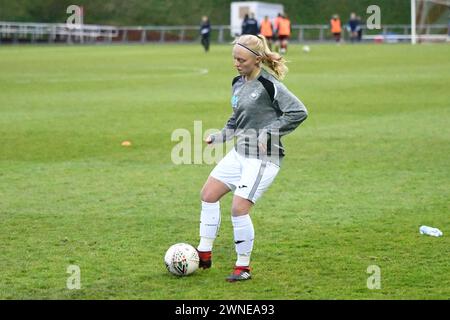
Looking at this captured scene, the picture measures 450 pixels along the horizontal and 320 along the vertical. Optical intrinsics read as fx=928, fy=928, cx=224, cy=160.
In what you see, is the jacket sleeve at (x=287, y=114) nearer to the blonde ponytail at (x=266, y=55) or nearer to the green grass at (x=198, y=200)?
the blonde ponytail at (x=266, y=55)

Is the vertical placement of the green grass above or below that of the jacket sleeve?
below

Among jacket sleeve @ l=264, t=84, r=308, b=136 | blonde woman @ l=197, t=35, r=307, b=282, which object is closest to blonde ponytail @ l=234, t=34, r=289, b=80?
blonde woman @ l=197, t=35, r=307, b=282

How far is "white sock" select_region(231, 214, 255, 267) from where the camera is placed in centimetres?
784

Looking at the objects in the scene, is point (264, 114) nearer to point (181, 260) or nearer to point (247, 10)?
point (181, 260)

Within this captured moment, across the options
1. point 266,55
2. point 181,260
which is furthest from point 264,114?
point 181,260

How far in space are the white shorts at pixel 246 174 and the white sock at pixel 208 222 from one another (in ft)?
0.79

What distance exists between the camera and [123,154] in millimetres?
15484

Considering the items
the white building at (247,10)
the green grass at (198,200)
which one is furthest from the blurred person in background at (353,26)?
the green grass at (198,200)

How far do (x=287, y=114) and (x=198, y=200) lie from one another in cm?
420

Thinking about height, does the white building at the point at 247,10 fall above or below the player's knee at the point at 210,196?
above

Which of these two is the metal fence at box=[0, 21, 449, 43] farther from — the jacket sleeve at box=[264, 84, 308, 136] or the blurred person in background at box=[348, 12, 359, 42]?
the jacket sleeve at box=[264, 84, 308, 136]

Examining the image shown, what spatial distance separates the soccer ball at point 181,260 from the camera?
7.93m

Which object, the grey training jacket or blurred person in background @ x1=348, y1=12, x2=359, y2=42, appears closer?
the grey training jacket

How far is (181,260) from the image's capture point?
26.0 ft
